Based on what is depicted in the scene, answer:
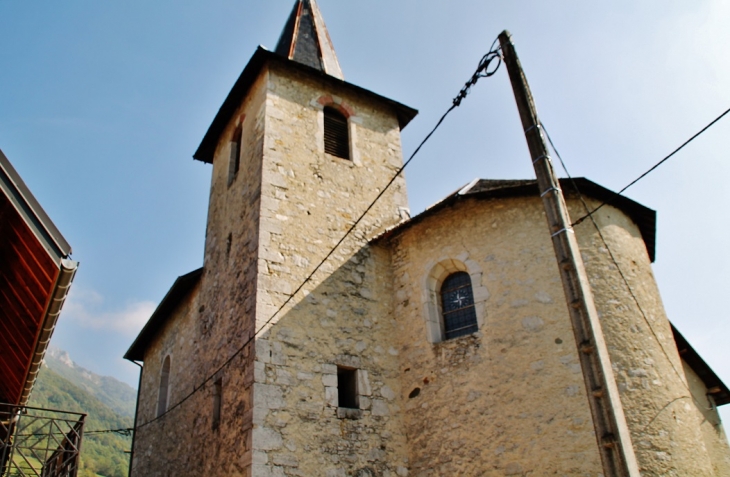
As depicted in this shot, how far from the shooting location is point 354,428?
31.3 ft

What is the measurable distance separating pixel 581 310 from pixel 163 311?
1296 centimetres

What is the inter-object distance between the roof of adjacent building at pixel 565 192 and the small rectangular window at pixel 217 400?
4192mm

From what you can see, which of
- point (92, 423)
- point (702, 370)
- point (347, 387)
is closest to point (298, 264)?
point (347, 387)

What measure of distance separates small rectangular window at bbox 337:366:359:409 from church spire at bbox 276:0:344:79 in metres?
7.46

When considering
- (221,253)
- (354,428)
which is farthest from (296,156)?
(354,428)

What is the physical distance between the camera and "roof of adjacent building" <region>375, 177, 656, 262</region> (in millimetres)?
9758

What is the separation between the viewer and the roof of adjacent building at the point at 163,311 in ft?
45.3

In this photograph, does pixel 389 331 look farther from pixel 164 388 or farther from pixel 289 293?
pixel 164 388

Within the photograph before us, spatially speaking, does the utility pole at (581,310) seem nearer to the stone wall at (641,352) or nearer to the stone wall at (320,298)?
the stone wall at (641,352)

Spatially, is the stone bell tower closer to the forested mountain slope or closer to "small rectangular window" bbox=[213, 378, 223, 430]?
"small rectangular window" bbox=[213, 378, 223, 430]

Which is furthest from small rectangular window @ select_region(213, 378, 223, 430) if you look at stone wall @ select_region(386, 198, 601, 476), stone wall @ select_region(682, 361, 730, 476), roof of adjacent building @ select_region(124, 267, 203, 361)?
stone wall @ select_region(682, 361, 730, 476)

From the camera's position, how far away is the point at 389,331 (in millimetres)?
10891

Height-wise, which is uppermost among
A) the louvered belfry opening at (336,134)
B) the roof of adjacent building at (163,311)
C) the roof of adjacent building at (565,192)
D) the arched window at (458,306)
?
the louvered belfry opening at (336,134)

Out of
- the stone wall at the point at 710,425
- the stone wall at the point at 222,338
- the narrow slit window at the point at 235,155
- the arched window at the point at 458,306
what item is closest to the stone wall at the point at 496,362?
the arched window at the point at 458,306
